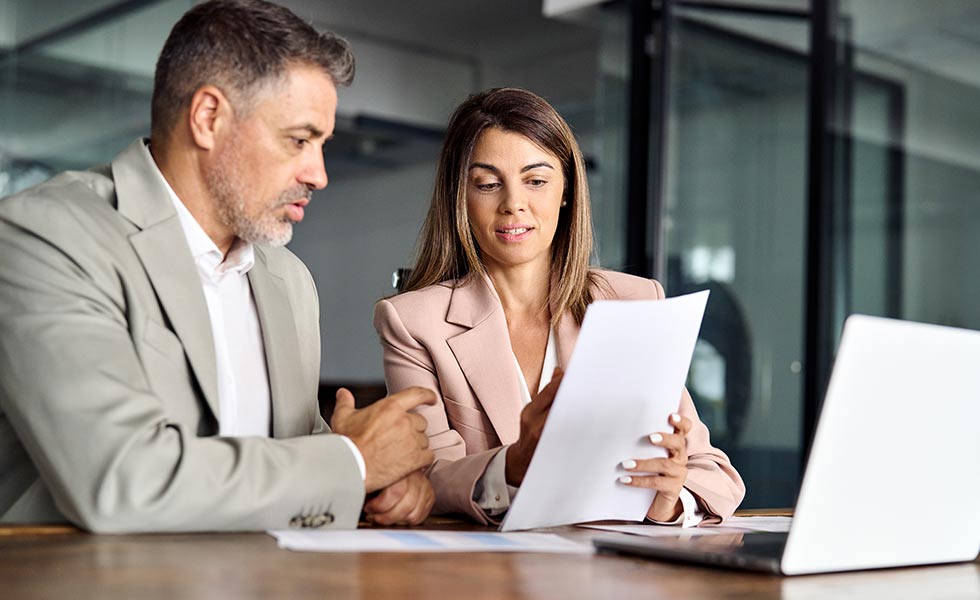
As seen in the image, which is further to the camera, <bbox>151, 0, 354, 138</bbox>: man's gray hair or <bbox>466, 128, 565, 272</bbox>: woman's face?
<bbox>466, 128, 565, 272</bbox>: woman's face

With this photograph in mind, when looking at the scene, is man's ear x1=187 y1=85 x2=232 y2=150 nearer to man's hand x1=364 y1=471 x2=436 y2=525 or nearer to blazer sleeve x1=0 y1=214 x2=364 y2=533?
blazer sleeve x1=0 y1=214 x2=364 y2=533

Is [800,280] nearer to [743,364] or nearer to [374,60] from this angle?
[743,364]

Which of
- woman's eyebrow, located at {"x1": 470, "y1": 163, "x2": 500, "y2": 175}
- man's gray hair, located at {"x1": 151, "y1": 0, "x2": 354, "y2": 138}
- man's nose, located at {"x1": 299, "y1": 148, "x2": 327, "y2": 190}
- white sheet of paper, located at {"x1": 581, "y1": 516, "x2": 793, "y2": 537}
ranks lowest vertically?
white sheet of paper, located at {"x1": 581, "y1": 516, "x2": 793, "y2": 537}

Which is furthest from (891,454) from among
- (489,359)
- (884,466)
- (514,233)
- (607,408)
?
(514,233)

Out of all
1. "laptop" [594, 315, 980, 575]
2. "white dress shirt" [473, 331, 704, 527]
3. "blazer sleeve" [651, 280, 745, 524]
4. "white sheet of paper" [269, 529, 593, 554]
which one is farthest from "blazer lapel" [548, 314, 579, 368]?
"laptop" [594, 315, 980, 575]

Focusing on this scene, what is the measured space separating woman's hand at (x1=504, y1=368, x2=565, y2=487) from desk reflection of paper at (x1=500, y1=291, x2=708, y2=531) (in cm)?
Result: 9

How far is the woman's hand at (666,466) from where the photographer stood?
5.54 feet

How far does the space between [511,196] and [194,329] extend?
0.84 m

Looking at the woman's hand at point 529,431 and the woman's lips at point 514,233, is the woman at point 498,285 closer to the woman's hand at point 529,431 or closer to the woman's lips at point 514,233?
the woman's lips at point 514,233

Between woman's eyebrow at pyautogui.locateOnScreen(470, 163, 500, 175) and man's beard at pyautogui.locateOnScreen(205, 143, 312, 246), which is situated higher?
woman's eyebrow at pyautogui.locateOnScreen(470, 163, 500, 175)

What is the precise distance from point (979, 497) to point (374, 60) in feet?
22.9

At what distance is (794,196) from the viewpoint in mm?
5082

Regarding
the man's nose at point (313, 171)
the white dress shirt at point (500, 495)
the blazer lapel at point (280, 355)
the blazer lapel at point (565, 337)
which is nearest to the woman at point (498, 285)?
the blazer lapel at point (565, 337)

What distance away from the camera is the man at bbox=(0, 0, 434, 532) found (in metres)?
1.39
